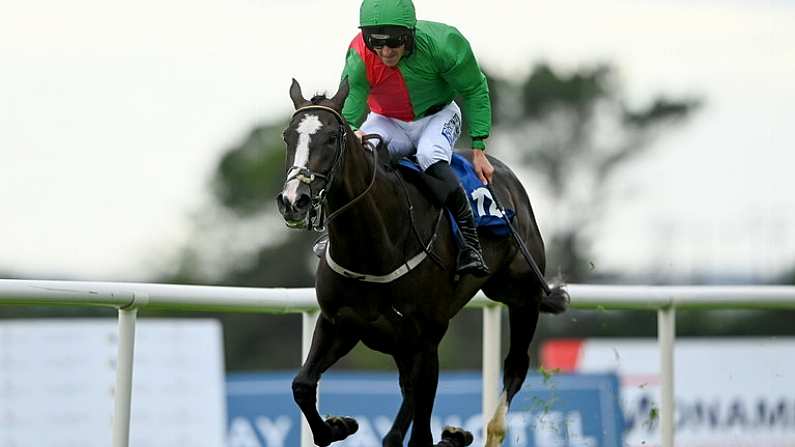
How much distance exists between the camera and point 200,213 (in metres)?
50.1

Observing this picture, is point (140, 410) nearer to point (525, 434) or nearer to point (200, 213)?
point (525, 434)

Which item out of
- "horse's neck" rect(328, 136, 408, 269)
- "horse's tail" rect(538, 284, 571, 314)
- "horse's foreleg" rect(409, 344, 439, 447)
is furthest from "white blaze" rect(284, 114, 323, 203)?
"horse's tail" rect(538, 284, 571, 314)

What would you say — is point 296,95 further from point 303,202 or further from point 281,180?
point 281,180

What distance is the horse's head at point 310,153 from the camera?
5.20 meters

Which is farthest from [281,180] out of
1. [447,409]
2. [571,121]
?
[447,409]

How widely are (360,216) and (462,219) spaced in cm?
66

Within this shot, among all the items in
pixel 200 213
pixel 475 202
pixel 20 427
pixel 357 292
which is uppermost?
pixel 200 213

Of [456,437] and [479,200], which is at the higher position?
[479,200]

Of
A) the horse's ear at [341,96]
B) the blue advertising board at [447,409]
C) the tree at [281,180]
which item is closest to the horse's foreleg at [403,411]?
the horse's ear at [341,96]

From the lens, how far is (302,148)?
17.8ft

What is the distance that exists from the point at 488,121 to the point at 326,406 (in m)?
2.99

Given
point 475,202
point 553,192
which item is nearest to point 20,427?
point 475,202

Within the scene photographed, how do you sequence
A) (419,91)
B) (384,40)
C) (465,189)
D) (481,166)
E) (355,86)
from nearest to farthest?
(384,40) → (355,86) → (419,91) → (465,189) → (481,166)

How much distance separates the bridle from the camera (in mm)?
5312
